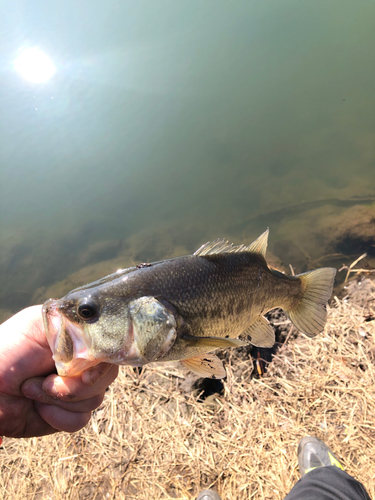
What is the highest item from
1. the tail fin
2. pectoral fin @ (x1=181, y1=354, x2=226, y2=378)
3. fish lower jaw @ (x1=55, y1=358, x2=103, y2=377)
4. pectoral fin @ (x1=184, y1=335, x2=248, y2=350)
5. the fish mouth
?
the fish mouth

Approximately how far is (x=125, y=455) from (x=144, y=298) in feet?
7.58

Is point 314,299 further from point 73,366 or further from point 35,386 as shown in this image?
point 35,386

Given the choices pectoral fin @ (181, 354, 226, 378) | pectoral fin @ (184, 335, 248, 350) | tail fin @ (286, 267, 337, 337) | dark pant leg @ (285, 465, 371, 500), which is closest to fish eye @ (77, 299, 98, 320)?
pectoral fin @ (184, 335, 248, 350)

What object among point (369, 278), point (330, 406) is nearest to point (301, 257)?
point (369, 278)

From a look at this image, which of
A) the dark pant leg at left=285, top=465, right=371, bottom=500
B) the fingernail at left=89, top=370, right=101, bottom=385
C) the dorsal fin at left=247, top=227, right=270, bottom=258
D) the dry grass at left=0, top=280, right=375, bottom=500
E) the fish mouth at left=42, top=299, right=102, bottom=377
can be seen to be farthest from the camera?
the dry grass at left=0, top=280, right=375, bottom=500

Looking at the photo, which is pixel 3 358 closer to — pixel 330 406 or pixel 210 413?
pixel 210 413

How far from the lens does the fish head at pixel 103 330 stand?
1338 millimetres

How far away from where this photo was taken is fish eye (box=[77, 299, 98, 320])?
4.41ft

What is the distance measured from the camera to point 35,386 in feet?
5.10

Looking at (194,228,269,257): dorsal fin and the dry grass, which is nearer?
(194,228,269,257): dorsal fin

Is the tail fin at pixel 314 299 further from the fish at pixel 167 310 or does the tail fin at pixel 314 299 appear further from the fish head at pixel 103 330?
the fish head at pixel 103 330

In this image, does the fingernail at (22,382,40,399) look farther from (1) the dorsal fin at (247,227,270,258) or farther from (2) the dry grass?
(2) the dry grass

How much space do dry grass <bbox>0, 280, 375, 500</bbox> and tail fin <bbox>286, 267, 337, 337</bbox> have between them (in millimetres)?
1452

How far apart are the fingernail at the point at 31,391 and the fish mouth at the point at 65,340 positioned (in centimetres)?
33
